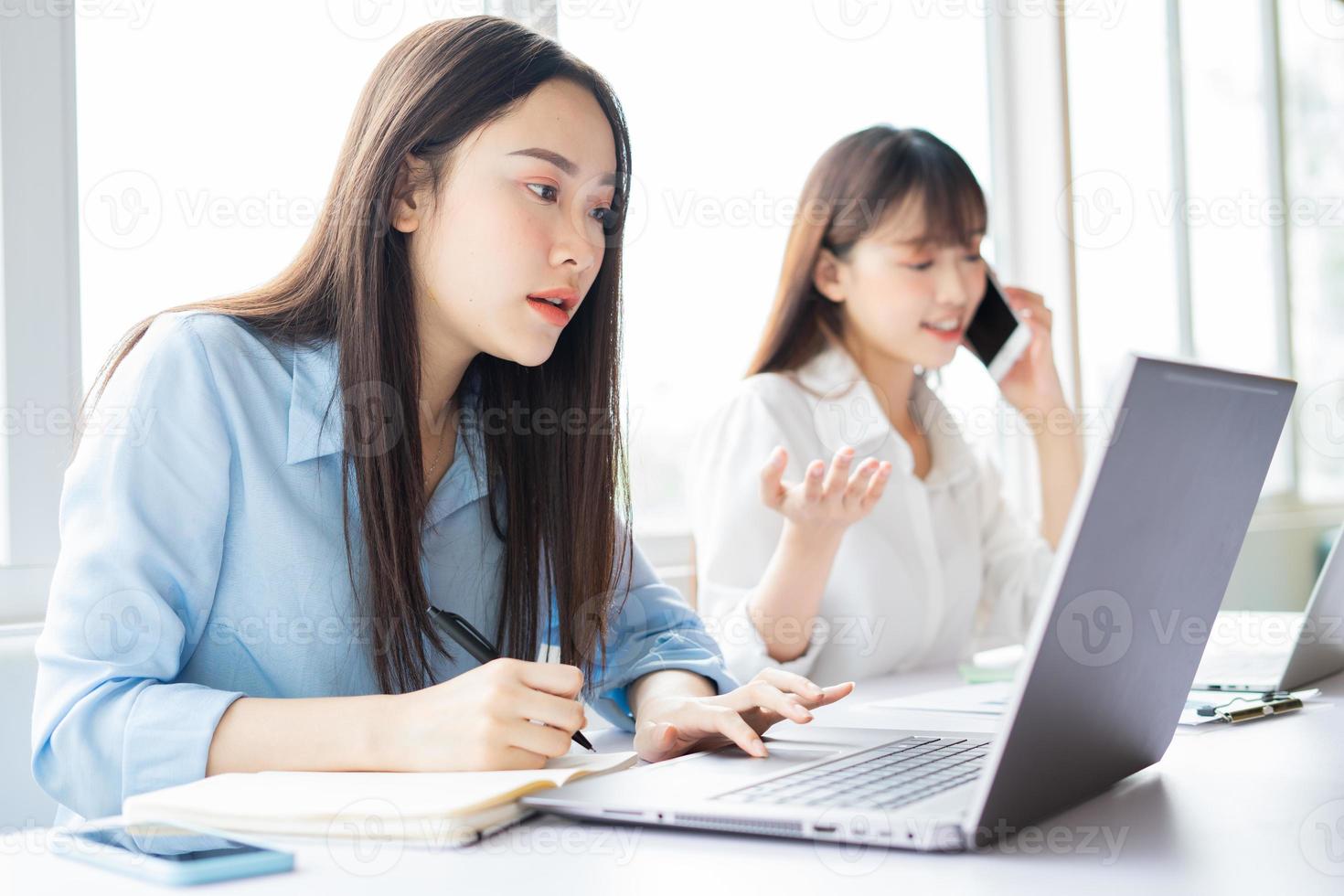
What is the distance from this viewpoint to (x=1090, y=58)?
3406mm

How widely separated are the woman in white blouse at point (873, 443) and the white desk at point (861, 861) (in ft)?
3.21

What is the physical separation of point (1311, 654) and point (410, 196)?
1074mm

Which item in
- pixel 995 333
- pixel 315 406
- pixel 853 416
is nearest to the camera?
pixel 315 406

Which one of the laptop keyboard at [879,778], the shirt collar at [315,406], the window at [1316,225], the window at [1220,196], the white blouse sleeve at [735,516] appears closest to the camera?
the laptop keyboard at [879,778]

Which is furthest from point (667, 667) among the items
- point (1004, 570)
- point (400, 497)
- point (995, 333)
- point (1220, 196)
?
point (1220, 196)

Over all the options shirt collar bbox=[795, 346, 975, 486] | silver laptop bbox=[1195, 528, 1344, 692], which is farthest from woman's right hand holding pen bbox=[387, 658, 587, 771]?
shirt collar bbox=[795, 346, 975, 486]

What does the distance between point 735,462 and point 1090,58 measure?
2.13 m

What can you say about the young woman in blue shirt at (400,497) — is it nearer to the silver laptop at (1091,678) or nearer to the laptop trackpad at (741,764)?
the laptop trackpad at (741,764)

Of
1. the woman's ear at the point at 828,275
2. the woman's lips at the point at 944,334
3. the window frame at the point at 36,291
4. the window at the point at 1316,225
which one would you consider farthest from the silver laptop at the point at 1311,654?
the window at the point at 1316,225

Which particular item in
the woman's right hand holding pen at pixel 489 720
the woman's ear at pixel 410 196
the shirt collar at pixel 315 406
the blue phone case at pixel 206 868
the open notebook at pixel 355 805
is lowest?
the blue phone case at pixel 206 868

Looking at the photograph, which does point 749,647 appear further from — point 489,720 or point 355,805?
point 355,805

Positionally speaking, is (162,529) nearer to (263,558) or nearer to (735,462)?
(263,558)

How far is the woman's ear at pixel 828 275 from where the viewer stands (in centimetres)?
214

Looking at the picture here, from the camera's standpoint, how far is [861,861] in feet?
2.19
